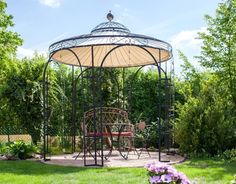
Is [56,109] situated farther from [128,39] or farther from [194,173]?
[194,173]

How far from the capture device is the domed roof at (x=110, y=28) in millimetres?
8855

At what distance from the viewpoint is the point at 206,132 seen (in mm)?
8977

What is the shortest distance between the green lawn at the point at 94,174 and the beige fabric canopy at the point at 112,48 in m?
2.12

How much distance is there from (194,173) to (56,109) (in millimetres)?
6481

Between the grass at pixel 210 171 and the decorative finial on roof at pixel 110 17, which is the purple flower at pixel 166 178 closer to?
the grass at pixel 210 171

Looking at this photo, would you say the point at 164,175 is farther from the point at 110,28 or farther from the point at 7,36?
the point at 7,36

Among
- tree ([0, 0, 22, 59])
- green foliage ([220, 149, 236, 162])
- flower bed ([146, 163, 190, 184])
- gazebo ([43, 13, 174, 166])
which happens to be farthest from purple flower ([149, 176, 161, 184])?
tree ([0, 0, 22, 59])

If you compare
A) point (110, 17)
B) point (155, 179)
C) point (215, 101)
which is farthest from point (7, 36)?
point (155, 179)

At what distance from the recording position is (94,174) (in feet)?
20.7

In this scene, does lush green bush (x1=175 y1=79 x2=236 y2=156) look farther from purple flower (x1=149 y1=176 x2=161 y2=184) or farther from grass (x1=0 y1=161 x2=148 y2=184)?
purple flower (x1=149 y1=176 x2=161 y2=184)

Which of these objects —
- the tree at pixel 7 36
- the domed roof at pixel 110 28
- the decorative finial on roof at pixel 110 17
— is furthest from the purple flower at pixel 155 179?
the tree at pixel 7 36

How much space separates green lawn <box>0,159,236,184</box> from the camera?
575 cm

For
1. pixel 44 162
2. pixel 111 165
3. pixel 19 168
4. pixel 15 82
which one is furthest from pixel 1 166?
pixel 15 82

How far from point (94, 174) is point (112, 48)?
4.20 metres
